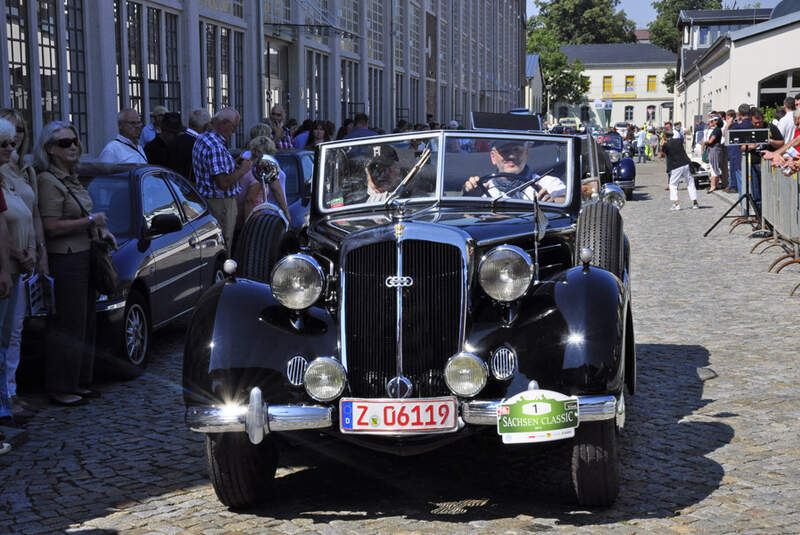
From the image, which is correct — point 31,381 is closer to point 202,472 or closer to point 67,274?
point 67,274

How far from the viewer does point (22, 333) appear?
279 inches

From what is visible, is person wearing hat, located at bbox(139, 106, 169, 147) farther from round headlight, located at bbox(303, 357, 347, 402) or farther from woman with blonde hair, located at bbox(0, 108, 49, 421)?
round headlight, located at bbox(303, 357, 347, 402)

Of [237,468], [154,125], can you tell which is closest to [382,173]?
[237,468]

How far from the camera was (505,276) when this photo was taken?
4.71 metres

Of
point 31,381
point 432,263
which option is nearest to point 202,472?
point 432,263

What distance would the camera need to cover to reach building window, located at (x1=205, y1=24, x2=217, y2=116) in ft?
60.4

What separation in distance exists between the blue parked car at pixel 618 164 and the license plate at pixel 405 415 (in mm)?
4484

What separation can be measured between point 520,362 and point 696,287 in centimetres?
760

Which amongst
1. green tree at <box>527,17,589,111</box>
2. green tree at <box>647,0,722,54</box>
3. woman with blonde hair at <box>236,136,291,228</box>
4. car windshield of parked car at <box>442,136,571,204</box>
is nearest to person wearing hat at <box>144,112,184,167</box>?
woman with blonde hair at <box>236,136,291,228</box>

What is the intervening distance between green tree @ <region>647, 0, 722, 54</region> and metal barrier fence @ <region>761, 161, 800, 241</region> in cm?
12470

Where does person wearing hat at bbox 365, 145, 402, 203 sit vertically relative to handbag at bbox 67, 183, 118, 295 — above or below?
above

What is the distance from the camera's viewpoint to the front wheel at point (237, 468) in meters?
4.68

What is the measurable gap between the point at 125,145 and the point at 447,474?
614 cm

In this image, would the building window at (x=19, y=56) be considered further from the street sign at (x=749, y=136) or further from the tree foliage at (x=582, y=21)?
the tree foliage at (x=582, y=21)
